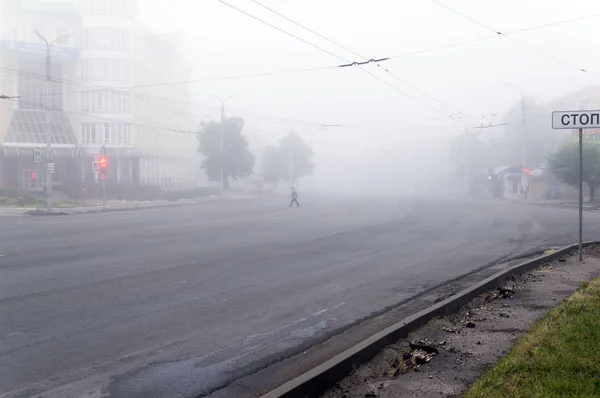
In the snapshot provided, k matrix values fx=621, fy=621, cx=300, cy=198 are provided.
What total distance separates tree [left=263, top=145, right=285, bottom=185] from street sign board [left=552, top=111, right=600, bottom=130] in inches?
3700

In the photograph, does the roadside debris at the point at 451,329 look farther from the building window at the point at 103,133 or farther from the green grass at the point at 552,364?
the building window at the point at 103,133

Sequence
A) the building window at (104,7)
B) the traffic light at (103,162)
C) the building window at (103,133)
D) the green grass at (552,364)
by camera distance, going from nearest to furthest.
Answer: the green grass at (552,364)
the traffic light at (103,162)
the building window at (103,133)
the building window at (104,7)

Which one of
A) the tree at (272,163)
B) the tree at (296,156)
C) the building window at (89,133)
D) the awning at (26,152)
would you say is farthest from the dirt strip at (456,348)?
the tree at (272,163)

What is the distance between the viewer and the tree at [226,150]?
74.6 meters

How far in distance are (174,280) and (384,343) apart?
17.5 feet

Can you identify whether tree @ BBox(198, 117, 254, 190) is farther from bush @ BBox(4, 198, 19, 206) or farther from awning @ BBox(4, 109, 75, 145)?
bush @ BBox(4, 198, 19, 206)

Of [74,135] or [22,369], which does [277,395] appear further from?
[74,135]

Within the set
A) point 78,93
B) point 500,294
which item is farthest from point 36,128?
point 500,294

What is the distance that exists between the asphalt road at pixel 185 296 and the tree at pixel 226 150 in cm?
5508

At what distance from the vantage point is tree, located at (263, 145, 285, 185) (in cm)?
10475

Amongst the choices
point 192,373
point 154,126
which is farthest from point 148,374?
point 154,126

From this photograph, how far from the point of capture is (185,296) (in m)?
9.29

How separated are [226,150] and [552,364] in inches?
2760

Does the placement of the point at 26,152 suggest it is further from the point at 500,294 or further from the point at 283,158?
the point at 500,294
